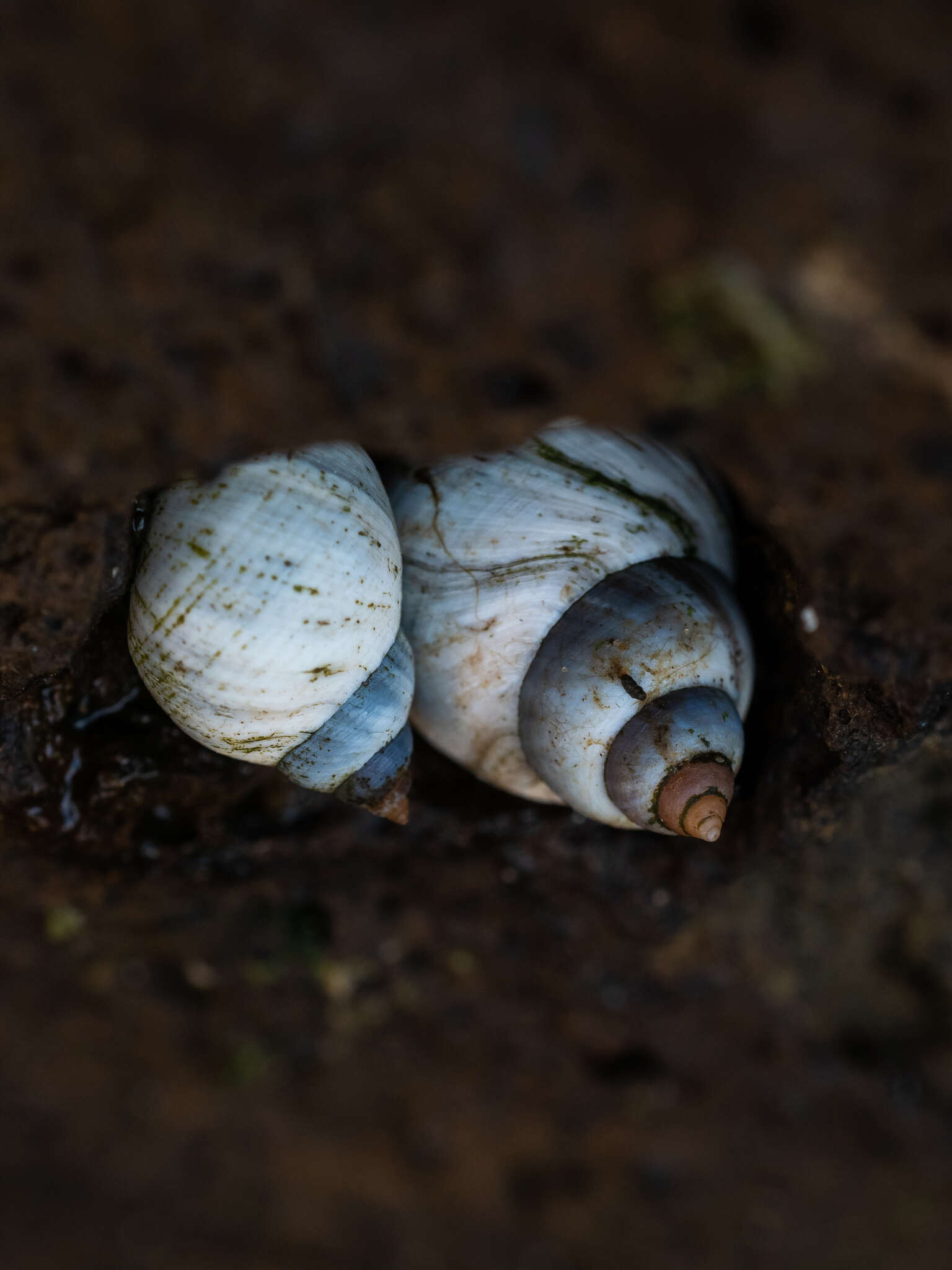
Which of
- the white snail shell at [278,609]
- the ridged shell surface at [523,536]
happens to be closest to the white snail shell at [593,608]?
the ridged shell surface at [523,536]

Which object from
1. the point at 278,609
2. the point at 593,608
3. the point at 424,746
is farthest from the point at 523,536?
the point at 424,746

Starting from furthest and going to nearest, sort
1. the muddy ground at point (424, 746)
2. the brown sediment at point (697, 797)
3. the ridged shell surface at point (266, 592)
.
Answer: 1. the brown sediment at point (697, 797)
2. the ridged shell surface at point (266, 592)
3. the muddy ground at point (424, 746)

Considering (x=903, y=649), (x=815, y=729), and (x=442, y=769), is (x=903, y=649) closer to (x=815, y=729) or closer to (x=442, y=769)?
(x=815, y=729)

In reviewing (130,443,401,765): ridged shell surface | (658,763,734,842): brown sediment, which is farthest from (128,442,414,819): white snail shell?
(658,763,734,842): brown sediment

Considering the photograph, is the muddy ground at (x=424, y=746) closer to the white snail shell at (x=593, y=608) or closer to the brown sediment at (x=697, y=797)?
the white snail shell at (x=593, y=608)

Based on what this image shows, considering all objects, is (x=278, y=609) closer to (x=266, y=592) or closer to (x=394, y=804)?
(x=266, y=592)

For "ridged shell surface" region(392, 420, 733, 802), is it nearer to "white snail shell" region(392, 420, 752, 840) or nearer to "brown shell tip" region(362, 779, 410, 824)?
"white snail shell" region(392, 420, 752, 840)

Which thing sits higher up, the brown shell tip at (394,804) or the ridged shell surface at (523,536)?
the ridged shell surface at (523,536)

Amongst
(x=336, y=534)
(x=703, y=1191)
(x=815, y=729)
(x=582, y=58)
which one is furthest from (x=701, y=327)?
(x=703, y=1191)
